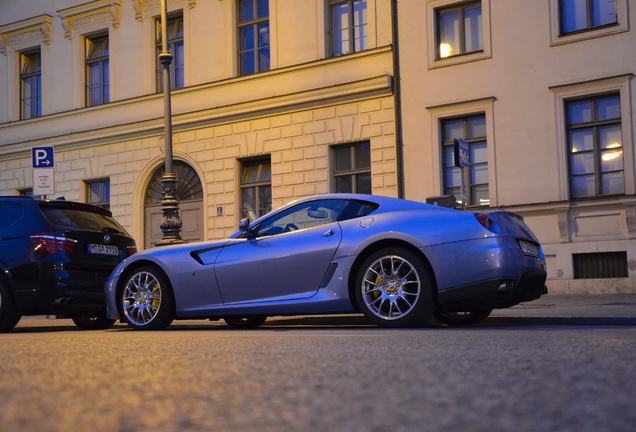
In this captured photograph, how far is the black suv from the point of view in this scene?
10.5 metres

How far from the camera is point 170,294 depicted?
31.9ft

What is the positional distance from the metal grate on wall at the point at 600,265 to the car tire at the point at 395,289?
10.1 m

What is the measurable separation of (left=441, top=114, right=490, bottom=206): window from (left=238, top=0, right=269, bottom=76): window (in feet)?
17.9

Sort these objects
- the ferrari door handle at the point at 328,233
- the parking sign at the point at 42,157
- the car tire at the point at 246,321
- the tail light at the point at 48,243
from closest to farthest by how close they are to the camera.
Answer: the ferrari door handle at the point at 328,233 → the car tire at the point at 246,321 → the tail light at the point at 48,243 → the parking sign at the point at 42,157

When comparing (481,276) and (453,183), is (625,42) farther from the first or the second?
(481,276)

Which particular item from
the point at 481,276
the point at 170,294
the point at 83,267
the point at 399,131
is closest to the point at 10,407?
the point at 481,276

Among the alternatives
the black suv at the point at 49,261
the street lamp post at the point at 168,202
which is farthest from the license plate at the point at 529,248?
the street lamp post at the point at 168,202

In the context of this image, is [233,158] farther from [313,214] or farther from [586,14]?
[313,214]

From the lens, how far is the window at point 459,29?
64.0 feet

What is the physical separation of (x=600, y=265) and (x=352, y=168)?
619cm

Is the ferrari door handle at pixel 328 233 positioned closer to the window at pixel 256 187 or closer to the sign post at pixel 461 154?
the sign post at pixel 461 154

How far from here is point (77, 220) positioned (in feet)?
36.7

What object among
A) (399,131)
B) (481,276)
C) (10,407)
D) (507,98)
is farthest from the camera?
(399,131)

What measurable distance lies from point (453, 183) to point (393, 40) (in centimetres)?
358
